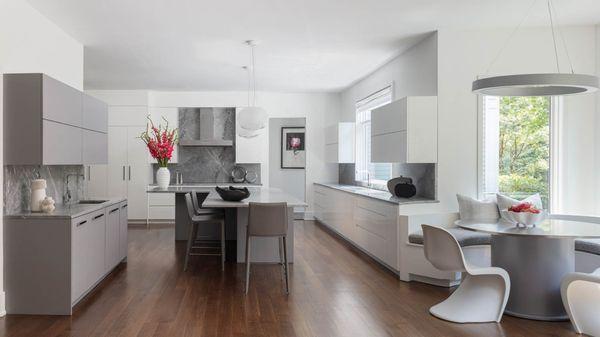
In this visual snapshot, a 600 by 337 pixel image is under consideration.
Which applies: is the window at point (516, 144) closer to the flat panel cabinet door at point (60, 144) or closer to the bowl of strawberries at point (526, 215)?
the bowl of strawberries at point (526, 215)

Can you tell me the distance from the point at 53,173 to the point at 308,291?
9.33 ft

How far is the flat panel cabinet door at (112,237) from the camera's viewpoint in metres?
4.95

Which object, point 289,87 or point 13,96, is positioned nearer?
point 13,96

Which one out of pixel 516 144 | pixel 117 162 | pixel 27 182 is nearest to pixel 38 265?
pixel 27 182

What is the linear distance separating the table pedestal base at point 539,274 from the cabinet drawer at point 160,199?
23.1 feet

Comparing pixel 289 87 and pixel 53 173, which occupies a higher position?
pixel 289 87

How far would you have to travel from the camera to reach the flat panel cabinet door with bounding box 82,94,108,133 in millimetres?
4880

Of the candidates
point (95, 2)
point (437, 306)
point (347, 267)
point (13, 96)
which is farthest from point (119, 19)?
point (437, 306)

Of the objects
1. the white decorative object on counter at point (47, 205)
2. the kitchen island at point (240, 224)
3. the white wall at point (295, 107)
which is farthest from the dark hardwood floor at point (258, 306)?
the white wall at point (295, 107)

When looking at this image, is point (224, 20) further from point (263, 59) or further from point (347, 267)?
point (347, 267)

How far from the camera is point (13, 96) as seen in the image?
387 centimetres

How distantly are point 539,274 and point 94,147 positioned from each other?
4468mm

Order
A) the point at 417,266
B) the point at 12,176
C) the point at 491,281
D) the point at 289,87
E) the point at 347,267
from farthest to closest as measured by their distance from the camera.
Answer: the point at 289,87 < the point at 347,267 < the point at 417,266 < the point at 12,176 < the point at 491,281

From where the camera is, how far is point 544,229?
3.72 metres
